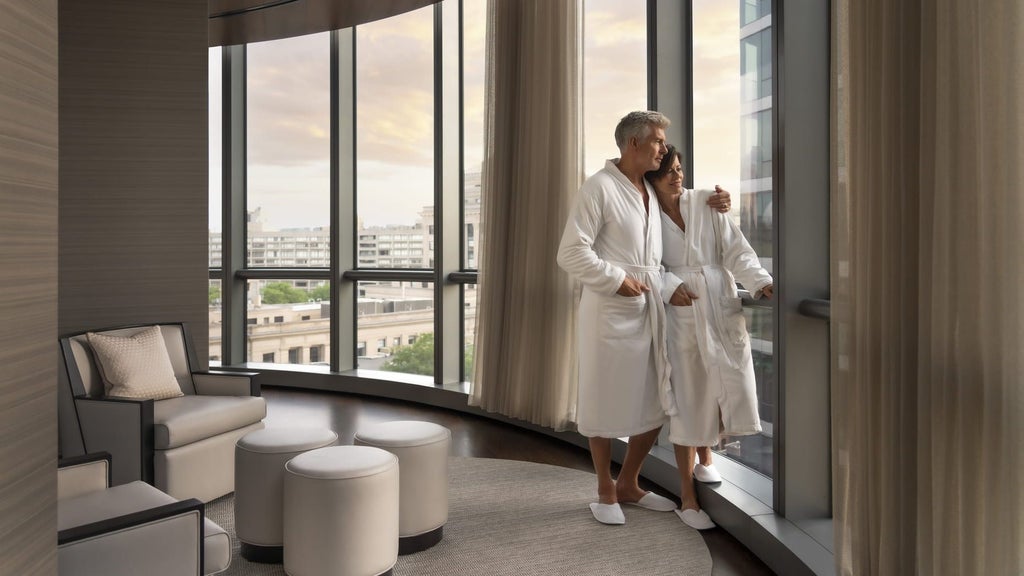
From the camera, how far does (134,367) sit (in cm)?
356

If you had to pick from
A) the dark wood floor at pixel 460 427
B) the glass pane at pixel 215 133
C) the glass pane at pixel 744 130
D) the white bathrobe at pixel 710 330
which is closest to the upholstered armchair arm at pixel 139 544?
the dark wood floor at pixel 460 427

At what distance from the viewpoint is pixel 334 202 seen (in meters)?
6.33

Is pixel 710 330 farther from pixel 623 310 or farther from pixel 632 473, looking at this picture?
pixel 632 473

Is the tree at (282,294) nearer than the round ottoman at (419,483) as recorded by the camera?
No

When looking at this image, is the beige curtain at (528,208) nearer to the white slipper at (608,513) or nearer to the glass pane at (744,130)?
the glass pane at (744,130)

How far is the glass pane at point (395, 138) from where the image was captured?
611cm

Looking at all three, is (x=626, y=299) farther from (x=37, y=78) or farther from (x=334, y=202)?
(x=334, y=202)

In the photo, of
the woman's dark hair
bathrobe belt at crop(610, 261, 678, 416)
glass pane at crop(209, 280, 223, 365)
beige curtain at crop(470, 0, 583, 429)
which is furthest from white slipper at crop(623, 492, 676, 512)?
glass pane at crop(209, 280, 223, 365)

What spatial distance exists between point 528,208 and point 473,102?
5.15 ft

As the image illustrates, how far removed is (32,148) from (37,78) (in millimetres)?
115

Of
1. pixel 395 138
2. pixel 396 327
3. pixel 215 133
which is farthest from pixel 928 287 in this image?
pixel 215 133

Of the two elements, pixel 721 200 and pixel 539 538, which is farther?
pixel 721 200

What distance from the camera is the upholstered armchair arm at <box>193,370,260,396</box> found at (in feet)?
12.7

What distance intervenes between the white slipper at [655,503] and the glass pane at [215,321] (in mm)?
4965
